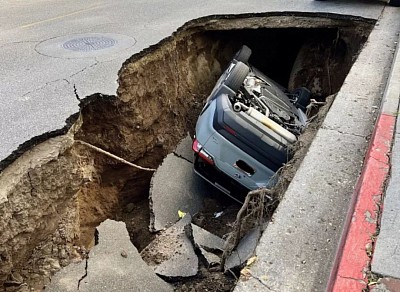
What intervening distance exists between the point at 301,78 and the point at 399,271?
271 inches

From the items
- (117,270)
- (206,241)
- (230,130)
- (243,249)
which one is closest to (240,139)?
(230,130)

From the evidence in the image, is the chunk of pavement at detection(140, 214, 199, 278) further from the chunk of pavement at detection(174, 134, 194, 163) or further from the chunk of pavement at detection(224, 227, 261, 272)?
the chunk of pavement at detection(174, 134, 194, 163)

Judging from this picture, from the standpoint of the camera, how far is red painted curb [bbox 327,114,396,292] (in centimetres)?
211

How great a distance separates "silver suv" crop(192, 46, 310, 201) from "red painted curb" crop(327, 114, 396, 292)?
1784 mm

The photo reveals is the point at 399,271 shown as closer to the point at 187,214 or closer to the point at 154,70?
the point at 187,214

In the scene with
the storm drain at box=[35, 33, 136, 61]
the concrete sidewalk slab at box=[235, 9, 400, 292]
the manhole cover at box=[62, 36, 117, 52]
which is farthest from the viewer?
the manhole cover at box=[62, 36, 117, 52]

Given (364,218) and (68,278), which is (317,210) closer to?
(364,218)

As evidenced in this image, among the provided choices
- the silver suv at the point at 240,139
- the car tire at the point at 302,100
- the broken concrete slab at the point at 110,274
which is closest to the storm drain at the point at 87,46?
the silver suv at the point at 240,139

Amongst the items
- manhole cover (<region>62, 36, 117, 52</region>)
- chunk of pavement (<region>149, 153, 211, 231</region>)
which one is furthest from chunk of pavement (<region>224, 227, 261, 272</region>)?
manhole cover (<region>62, 36, 117, 52</region>)

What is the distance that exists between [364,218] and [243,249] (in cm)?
124

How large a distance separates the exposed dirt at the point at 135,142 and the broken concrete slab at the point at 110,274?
165 millimetres

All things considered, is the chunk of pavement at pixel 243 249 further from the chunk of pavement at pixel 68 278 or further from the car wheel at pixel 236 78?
the car wheel at pixel 236 78

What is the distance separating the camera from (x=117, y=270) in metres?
3.82

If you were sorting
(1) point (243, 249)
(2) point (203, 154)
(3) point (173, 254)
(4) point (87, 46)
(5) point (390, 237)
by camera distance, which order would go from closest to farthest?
(5) point (390, 237), (1) point (243, 249), (3) point (173, 254), (2) point (203, 154), (4) point (87, 46)
